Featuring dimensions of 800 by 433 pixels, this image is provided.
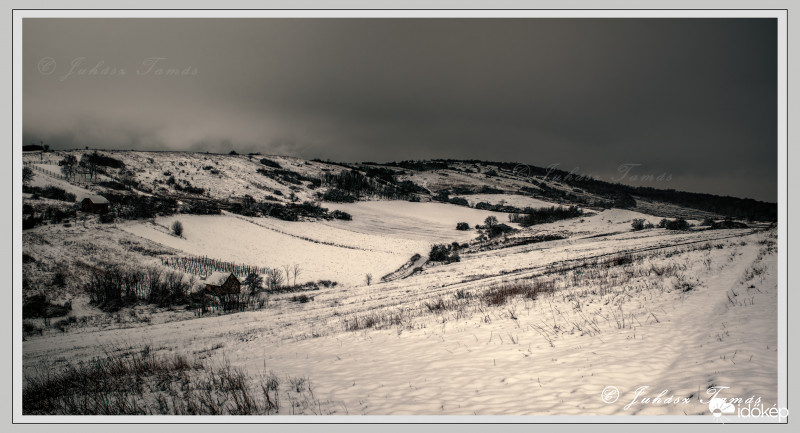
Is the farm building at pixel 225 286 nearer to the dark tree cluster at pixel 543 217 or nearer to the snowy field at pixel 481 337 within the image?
the snowy field at pixel 481 337

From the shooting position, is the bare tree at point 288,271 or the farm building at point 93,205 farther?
the farm building at point 93,205

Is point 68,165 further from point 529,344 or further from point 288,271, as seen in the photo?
point 529,344

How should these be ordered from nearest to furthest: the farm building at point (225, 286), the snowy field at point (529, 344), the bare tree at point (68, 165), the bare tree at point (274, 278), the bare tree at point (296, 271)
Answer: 1. the snowy field at point (529, 344)
2. the farm building at point (225, 286)
3. the bare tree at point (274, 278)
4. the bare tree at point (296, 271)
5. the bare tree at point (68, 165)

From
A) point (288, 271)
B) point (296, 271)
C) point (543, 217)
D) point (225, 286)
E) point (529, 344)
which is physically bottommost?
point (288, 271)

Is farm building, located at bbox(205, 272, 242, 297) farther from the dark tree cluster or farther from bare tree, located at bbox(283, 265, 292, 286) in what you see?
the dark tree cluster

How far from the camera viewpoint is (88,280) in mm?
28906

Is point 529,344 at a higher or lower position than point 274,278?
higher

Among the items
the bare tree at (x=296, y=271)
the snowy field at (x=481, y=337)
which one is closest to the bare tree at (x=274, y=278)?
the bare tree at (x=296, y=271)

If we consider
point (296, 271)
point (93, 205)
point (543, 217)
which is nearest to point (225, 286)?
point (296, 271)

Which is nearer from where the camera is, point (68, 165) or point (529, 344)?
point (529, 344)

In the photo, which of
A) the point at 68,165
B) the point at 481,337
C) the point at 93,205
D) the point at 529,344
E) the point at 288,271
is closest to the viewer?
the point at 529,344

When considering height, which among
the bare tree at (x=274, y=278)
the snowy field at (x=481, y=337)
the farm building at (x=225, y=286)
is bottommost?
the bare tree at (x=274, y=278)

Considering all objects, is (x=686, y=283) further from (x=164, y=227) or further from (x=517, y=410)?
(x=164, y=227)

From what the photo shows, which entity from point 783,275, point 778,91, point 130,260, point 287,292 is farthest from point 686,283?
point 130,260
